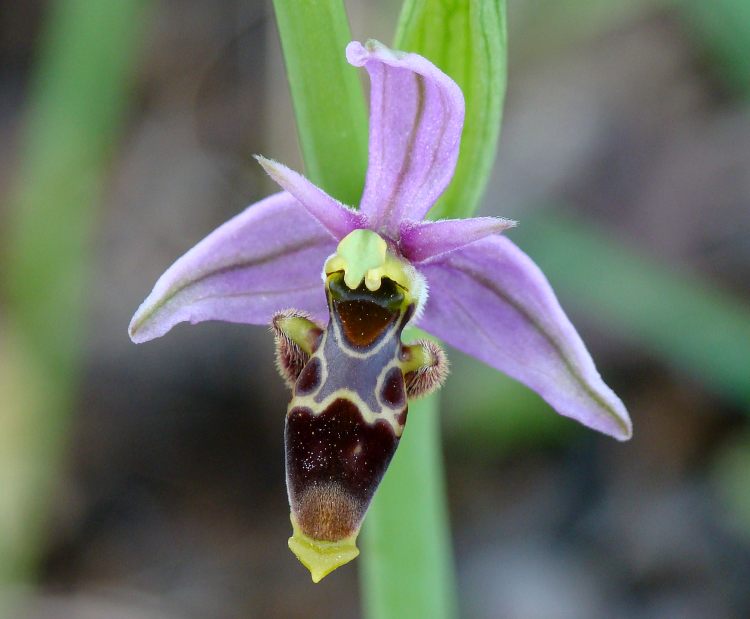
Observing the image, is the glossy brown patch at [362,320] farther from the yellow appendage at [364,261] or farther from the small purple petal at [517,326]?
the small purple petal at [517,326]

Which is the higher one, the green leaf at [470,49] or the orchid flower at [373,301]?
the green leaf at [470,49]

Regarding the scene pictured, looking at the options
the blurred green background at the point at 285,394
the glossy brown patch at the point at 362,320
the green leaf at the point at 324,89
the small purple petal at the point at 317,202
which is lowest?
the blurred green background at the point at 285,394

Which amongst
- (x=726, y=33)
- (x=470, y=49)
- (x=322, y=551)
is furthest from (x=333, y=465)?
(x=726, y=33)

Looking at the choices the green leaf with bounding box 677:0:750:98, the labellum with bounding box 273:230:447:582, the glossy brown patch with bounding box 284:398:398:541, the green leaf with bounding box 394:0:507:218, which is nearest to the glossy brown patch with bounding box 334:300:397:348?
the labellum with bounding box 273:230:447:582

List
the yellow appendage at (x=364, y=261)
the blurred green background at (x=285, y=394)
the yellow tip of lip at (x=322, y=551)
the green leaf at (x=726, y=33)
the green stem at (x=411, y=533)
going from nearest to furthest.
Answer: the yellow tip of lip at (x=322, y=551) → the yellow appendage at (x=364, y=261) → the green stem at (x=411, y=533) → the blurred green background at (x=285, y=394) → the green leaf at (x=726, y=33)

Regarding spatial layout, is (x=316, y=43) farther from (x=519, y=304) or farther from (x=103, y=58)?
(x=103, y=58)

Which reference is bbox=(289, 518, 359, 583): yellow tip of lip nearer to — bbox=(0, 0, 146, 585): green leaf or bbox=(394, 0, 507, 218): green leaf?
bbox=(394, 0, 507, 218): green leaf

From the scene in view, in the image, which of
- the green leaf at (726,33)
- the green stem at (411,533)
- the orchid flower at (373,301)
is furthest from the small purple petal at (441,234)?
the green leaf at (726,33)

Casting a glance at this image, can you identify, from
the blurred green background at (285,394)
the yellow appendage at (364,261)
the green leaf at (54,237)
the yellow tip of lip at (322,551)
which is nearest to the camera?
the yellow tip of lip at (322,551)
